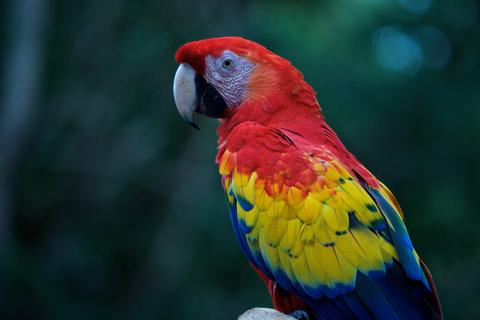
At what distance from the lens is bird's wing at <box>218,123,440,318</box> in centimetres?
197

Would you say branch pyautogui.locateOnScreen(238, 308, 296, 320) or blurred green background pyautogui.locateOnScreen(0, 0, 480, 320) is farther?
blurred green background pyautogui.locateOnScreen(0, 0, 480, 320)

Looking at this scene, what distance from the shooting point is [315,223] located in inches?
78.6

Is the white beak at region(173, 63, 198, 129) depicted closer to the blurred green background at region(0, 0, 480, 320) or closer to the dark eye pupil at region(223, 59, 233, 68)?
the dark eye pupil at region(223, 59, 233, 68)

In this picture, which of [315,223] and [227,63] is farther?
[227,63]

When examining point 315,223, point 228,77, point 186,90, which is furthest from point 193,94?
point 315,223

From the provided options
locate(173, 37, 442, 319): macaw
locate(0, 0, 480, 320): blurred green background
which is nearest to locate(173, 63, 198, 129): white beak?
locate(173, 37, 442, 319): macaw

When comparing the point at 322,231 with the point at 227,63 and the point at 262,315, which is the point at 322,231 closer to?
the point at 262,315

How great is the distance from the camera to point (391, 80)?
5488 millimetres

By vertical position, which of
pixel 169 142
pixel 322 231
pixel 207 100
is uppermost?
pixel 207 100

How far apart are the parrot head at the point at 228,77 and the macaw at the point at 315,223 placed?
0.05 meters

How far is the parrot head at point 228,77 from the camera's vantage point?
7.86 ft

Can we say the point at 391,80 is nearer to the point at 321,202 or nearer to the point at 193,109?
the point at 193,109

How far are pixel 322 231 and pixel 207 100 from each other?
0.75m

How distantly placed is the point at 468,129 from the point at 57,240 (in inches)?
141
